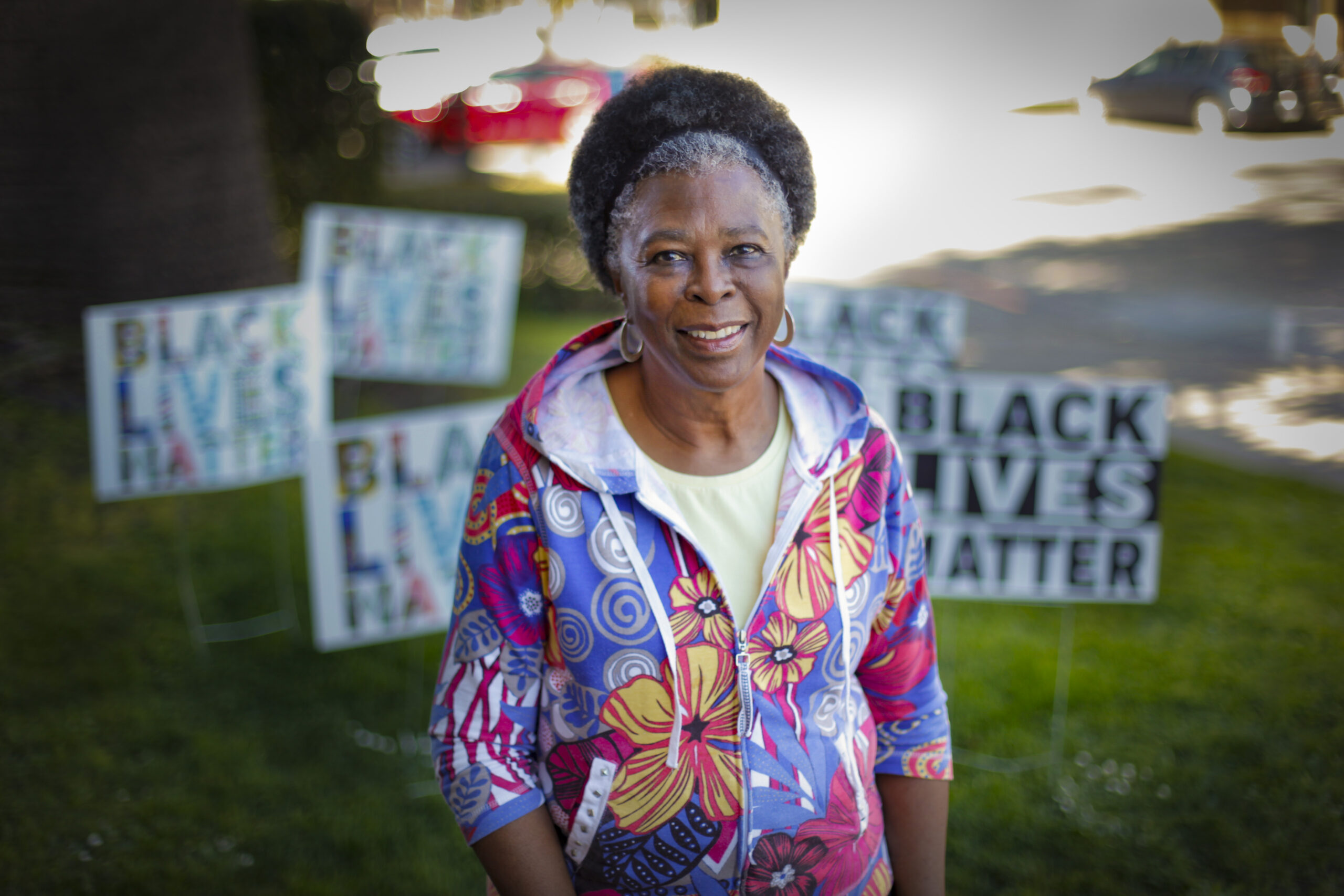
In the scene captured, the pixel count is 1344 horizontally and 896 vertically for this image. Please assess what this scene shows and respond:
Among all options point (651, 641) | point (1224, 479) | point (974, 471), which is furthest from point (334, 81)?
point (651, 641)

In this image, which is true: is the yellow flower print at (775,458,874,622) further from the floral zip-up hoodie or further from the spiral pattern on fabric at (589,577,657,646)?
the spiral pattern on fabric at (589,577,657,646)

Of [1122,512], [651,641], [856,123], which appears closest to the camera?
[651,641]

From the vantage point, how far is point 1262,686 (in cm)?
416

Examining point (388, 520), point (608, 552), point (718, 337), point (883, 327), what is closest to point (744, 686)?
point (608, 552)

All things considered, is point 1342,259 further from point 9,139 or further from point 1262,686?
point 9,139

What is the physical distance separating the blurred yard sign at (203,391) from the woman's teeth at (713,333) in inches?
129

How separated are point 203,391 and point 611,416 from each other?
10.3ft

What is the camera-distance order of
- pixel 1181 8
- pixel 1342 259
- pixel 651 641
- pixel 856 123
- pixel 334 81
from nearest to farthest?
pixel 651 641 < pixel 334 81 < pixel 1342 259 < pixel 1181 8 < pixel 856 123

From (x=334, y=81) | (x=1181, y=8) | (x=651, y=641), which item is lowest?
(x=651, y=641)

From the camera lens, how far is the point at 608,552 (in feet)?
5.19

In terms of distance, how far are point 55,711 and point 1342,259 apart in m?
10.3

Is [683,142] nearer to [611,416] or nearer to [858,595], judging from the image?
[611,416]

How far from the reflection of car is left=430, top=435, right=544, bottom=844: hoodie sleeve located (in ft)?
35.0

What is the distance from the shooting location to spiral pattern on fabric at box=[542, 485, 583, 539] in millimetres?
1576
